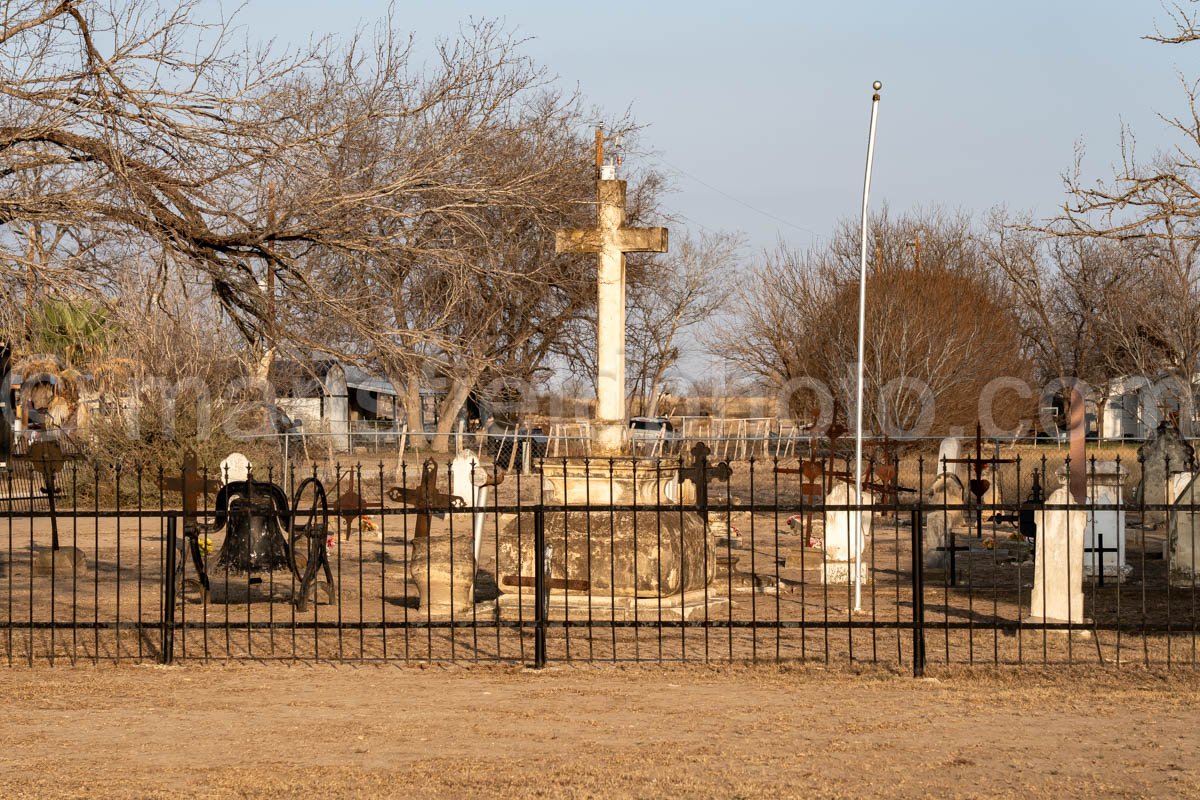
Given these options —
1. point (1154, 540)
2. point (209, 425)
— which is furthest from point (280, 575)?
point (1154, 540)

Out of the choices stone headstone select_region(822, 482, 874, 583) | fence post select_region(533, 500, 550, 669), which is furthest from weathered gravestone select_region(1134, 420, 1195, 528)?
fence post select_region(533, 500, 550, 669)

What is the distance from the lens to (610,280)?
12.1 metres

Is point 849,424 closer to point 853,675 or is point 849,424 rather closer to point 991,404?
point 991,404

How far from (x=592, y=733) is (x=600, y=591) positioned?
4.31 meters

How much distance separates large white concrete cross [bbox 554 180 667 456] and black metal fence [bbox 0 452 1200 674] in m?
0.51

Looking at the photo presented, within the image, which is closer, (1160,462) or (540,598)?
(540,598)

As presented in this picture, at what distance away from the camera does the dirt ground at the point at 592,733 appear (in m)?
6.09

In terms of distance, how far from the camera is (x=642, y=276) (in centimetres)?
4300

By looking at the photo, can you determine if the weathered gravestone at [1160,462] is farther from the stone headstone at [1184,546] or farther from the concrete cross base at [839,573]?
the concrete cross base at [839,573]

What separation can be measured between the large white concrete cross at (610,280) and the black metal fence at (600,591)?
51 cm

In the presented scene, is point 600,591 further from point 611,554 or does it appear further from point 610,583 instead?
point 611,554

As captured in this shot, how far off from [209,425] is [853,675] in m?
16.8

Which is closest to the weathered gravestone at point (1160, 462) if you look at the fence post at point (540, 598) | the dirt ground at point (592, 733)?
the dirt ground at point (592, 733)

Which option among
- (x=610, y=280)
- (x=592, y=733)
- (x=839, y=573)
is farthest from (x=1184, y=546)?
(x=592, y=733)
